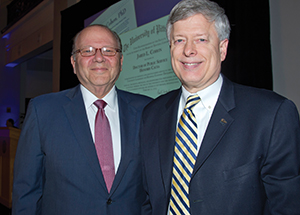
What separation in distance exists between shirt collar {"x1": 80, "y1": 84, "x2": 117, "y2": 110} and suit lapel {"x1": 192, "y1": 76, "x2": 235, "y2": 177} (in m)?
0.69

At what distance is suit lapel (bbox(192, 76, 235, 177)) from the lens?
1.04 metres

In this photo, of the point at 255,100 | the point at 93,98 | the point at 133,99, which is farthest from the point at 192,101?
the point at 93,98

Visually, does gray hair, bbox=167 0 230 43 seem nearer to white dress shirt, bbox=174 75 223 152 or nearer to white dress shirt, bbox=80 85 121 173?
white dress shirt, bbox=174 75 223 152

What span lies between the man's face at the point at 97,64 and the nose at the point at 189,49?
21.3 inches

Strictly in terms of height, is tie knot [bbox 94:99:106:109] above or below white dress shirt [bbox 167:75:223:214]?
above

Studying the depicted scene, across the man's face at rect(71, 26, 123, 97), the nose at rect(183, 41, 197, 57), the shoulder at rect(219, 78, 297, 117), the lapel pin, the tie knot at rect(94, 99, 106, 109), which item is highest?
the man's face at rect(71, 26, 123, 97)

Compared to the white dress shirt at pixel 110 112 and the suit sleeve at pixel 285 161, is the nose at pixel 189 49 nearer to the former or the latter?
the suit sleeve at pixel 285 161

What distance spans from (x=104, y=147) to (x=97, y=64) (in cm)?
50

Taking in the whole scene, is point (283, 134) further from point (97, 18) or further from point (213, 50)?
point (97, 18)

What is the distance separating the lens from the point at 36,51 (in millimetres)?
6984

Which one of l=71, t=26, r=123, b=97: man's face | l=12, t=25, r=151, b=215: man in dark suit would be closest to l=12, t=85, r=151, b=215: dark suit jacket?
l=12, t=25, r=151, b=215: man in dark suit

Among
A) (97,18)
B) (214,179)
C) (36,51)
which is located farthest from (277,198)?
(36,51)

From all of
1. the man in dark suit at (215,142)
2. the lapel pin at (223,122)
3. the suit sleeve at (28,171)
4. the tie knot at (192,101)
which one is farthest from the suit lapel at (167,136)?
the suit sleeve at (28,171)

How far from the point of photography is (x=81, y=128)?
1.38m
